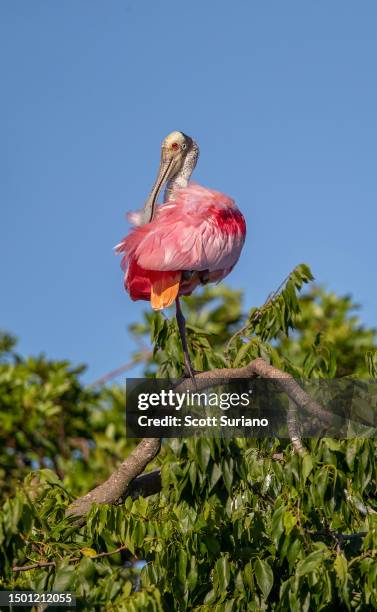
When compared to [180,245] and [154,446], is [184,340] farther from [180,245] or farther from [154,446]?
[154,446]

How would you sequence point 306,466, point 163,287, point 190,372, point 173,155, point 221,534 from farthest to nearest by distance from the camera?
point 173,155 → point 163,287 → point 190,372 → point 221,534 → point 306,466

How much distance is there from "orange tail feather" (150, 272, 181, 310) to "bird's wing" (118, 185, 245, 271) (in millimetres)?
106

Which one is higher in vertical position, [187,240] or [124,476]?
[187,240]

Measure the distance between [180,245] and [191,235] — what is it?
0.62 feet

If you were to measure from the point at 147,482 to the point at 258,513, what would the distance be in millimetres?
1226

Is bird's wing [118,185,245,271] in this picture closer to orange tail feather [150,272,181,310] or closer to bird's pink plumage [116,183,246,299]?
bird's pink plumage [116,183,246,299]

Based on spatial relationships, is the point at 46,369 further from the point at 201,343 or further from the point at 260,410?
the point at 260,410

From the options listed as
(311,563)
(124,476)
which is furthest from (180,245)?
(311,563)

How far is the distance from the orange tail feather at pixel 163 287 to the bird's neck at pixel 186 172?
1200mm

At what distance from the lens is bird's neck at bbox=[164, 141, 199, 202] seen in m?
8.52

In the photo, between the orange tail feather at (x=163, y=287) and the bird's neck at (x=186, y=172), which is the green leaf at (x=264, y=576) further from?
the bird's neck at (x=186, y=172)

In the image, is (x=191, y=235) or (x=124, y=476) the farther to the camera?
(x=191, y=235)

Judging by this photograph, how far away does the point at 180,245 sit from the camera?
24.4ft

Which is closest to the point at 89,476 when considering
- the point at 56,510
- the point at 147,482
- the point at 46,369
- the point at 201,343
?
the point at 46,369
